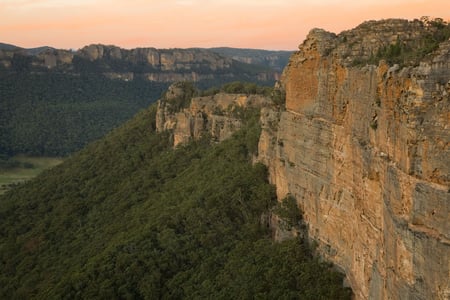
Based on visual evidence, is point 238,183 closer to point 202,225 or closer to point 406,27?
point 202,225

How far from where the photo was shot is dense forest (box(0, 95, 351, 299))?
2741cm

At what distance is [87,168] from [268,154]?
2866 cm

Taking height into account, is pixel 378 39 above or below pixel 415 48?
above

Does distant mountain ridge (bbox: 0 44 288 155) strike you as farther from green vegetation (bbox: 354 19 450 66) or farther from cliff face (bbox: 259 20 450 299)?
green vegetation (bbox: 354 19 450 66)

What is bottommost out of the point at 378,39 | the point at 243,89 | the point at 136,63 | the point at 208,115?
the point at 208,115

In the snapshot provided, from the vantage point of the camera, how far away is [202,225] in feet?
113

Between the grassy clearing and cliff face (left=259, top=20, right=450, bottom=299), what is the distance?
71.4 metres

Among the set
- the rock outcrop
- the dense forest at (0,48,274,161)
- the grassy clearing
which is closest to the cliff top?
the rock outcrop

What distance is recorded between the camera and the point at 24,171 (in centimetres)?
10856

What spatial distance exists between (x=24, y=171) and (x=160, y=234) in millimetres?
80738

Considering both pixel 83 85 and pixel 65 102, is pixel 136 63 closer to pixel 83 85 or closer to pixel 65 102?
pixel 83 85

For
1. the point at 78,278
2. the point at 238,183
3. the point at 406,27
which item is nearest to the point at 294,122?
the point at 406,27

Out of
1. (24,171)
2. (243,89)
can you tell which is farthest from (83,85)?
(243,89)

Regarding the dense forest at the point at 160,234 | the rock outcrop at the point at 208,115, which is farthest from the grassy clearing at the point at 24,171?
the rock outcrop at the point at 208,115
